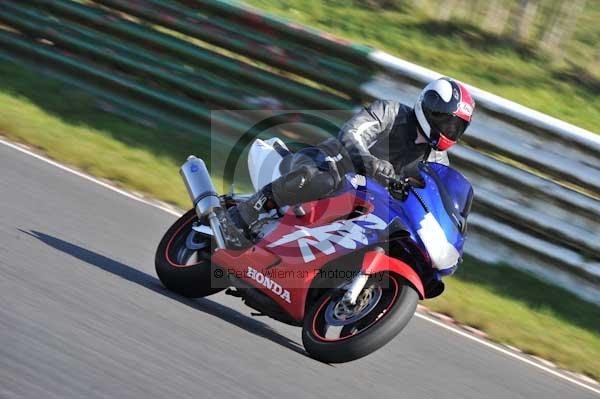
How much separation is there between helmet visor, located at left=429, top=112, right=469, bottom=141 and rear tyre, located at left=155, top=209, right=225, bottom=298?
1.36 meters

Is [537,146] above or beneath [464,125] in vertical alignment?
beneath

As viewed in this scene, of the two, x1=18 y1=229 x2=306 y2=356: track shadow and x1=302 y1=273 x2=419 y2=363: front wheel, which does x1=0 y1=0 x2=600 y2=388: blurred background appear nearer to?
x1=18 y1=229 x2=306 y2=356: track shadow

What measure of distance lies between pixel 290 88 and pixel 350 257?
3985mm

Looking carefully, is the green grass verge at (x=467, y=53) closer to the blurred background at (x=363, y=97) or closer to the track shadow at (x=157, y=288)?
the blurred background at (x=363, y=97)

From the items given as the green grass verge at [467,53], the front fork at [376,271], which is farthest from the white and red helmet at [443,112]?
the green grass verge at [467,53]

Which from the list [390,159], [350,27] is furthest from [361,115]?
[350,27]

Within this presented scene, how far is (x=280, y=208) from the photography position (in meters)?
5.32

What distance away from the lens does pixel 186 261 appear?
567 cm

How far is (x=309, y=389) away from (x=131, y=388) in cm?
91

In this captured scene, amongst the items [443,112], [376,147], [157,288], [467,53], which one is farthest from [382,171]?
[467,53]

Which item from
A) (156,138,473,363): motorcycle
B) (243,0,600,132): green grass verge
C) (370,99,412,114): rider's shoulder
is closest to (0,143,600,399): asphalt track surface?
(156,138,473,363): motorcycle

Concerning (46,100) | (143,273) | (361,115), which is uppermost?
(361,115)

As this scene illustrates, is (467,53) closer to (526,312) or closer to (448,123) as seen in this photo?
(526,312)

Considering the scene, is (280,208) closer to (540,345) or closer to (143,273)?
(143,273)
